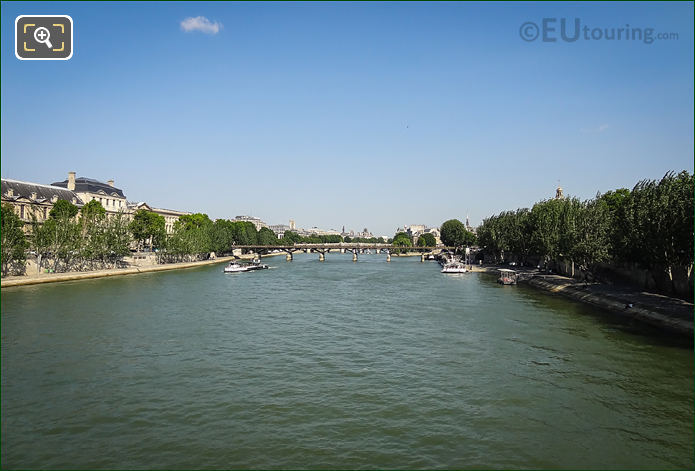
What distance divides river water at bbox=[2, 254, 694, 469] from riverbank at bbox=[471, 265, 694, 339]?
2.28m

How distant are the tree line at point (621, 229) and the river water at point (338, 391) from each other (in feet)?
24.7

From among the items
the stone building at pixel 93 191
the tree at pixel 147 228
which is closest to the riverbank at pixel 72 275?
the tree at pixel 147 228

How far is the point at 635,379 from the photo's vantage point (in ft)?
73.9

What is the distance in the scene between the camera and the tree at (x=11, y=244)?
5812 cm

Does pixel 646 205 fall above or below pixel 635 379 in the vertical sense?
above

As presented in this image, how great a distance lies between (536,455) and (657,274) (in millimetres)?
40883

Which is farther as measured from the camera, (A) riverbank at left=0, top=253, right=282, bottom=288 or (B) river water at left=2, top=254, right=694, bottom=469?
(A) riverbank at left=0, top=253, right=282, bottom=288

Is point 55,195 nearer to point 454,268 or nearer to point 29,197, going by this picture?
point 29,197

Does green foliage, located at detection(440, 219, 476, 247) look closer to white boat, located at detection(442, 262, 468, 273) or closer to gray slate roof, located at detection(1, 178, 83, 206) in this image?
white boat, located at detection(442, 262, 468, 273)

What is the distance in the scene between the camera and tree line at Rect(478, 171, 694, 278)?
1435 inches

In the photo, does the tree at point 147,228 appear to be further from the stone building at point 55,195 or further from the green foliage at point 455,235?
the green foliage at point 455,235

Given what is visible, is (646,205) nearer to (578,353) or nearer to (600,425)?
(578,353)

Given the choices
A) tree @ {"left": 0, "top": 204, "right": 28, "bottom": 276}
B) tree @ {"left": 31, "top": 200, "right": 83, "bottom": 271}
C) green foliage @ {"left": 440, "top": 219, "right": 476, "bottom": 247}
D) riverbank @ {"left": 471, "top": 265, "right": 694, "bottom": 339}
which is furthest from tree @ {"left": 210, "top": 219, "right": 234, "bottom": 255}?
riverbank @ {"left": 471, "top": 265, "right": 694, "bottom": 339}

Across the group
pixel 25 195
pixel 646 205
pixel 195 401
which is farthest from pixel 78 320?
pixel 25 195
